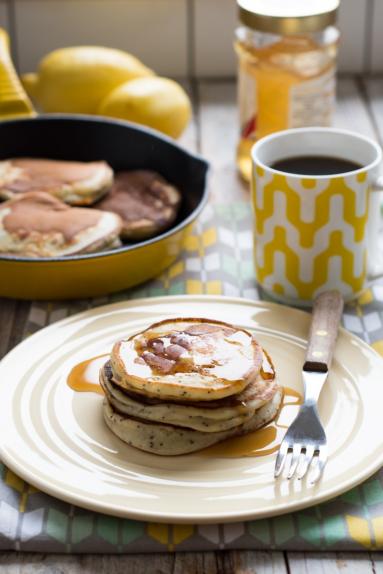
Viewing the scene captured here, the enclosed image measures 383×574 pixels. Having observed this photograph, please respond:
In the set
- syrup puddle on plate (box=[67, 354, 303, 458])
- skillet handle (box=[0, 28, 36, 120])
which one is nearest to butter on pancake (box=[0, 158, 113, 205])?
skillet handle (box=[0, 28, 36, 120])

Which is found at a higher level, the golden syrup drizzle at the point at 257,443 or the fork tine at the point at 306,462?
the fork tine at the point at 306,462

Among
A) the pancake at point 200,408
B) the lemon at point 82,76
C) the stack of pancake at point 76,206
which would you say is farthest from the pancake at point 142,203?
the pancake at point 200,408

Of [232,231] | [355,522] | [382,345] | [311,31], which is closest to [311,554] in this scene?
[355,522]

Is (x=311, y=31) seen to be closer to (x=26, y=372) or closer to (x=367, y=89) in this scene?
(x=367, y=89)

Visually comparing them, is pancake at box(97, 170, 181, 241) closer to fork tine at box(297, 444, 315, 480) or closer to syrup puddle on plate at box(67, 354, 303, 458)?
syrup puddle on plate at box(67, 354, 303, 458)

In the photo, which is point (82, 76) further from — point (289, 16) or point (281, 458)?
point (281, 458)

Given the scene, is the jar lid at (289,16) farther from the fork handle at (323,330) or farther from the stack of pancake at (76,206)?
the fork handle at (323,330)

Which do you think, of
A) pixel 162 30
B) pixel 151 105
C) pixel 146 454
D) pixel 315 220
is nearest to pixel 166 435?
pixel 146 454
